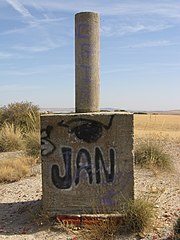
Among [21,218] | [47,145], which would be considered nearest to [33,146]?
[21,218]

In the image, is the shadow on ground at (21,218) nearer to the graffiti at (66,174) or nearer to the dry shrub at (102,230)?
the graffiti at (66,174)

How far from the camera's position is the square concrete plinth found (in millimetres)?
7117

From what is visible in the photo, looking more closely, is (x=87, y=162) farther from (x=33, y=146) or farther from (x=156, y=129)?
(x=156, y=129)

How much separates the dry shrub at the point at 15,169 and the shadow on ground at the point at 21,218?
2.36 metres

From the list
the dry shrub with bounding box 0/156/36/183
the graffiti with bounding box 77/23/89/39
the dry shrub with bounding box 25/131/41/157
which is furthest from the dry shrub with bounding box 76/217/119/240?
the dry shrub with bounding box 25/131/41/157

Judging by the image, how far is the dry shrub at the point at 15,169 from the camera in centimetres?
1127

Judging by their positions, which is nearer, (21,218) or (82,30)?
(82,30)

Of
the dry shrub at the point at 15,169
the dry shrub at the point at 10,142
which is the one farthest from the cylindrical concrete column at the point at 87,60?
the dry shrub at the point at 10,142

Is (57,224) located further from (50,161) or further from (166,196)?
(166,196)

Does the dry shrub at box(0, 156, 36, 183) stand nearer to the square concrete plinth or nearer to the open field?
the open field

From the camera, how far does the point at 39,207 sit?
806 centimetres

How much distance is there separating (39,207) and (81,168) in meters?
1.42

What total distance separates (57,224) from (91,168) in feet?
3.44

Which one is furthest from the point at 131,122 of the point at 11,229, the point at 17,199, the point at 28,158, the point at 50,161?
the point at 28,158
